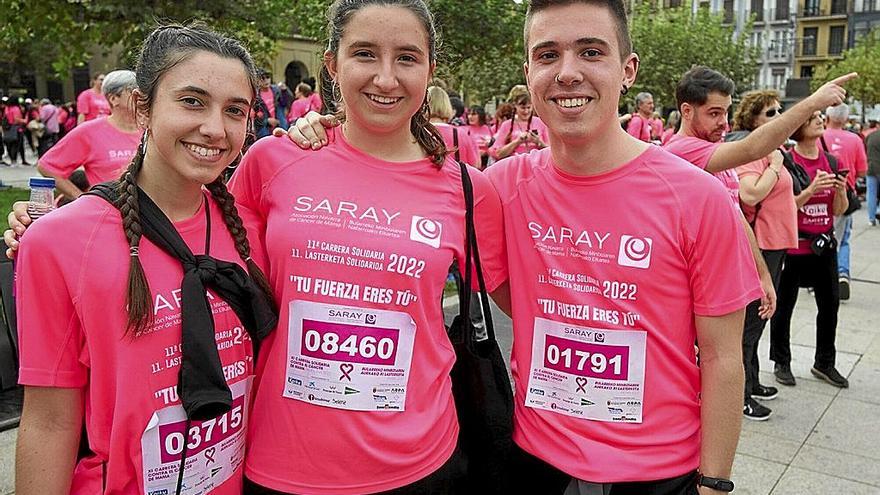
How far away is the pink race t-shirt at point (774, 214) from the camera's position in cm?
495

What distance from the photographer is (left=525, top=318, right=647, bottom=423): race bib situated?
2.06m

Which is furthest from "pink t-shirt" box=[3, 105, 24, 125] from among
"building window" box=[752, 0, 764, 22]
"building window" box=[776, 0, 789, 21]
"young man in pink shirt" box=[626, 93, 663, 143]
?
"building window" box=[776, 0, 789, 21]

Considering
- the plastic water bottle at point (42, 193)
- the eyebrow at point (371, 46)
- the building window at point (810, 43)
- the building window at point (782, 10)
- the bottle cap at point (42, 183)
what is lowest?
the plastic water bottle at point (42, 193)

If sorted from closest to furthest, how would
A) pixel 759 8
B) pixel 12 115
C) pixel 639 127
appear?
1. pixel 639 127
2. pixel 12 115
3. pixel 759 8

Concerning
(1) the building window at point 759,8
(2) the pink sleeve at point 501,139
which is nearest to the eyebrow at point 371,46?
(2) the pink sleeve at point 501,139

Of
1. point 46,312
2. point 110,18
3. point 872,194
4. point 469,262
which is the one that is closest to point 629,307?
point 469,262

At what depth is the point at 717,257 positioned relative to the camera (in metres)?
1.99

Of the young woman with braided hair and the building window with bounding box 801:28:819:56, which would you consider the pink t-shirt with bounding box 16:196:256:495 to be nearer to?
the young woman with braided hair

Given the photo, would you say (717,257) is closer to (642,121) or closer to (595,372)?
(595,372)

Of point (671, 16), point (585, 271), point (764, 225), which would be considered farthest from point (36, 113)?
point (671, 16)

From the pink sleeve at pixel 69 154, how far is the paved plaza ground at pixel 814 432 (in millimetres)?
2147

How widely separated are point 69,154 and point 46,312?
4376mm

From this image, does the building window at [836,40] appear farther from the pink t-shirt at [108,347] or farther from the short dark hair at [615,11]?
the pink t-shirt at [108,347]

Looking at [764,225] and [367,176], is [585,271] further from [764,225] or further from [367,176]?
[764,225]
